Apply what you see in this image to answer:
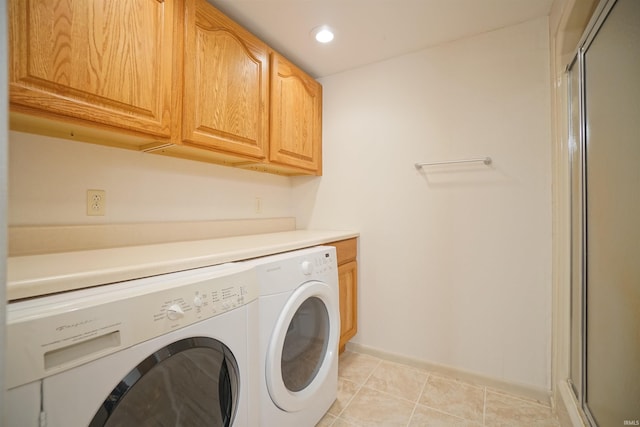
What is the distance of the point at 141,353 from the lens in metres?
0.66

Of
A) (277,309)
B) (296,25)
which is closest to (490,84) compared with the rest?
(296,25)

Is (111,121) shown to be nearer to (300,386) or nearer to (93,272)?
(93,272)

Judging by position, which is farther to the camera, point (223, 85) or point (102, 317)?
point (223, 85)

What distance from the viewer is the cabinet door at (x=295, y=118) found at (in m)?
1.69

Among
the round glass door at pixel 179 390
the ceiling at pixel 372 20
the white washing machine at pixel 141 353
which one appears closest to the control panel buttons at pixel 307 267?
the white washing machine at pixel 141 353

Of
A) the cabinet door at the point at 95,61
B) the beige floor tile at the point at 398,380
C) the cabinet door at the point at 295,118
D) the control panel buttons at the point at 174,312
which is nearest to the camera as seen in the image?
the control panel buttons at the point at 174,312

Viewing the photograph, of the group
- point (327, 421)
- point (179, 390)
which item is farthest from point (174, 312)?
point (327, 421)

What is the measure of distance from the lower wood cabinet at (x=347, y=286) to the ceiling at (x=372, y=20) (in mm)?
1288

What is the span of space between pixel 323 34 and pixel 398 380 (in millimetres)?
2170

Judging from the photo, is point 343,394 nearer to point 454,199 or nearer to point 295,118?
point 454,199

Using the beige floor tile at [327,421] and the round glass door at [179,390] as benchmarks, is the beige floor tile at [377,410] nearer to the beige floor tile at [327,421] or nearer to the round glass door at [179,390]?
the beige floor tile at [327,421]

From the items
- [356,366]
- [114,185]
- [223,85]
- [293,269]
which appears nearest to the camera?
[293,269]

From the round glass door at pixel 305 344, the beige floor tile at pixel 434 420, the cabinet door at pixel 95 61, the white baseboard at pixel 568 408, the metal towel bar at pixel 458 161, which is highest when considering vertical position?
the cabinet door at pixel 95 61

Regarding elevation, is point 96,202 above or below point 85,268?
above
